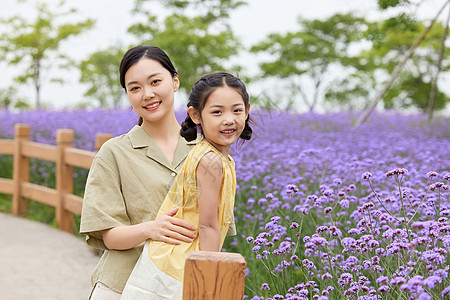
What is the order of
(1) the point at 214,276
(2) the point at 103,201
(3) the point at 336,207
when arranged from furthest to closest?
1. (3) the point at 336,207
2. (2) the point at 103,201
3. (1) the point at 214,276

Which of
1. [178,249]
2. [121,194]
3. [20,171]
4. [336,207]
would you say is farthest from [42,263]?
[178,249]

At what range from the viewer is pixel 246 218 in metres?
4.29

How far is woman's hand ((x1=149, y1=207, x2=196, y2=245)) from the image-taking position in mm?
1756

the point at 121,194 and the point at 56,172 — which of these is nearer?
the point at 121,194

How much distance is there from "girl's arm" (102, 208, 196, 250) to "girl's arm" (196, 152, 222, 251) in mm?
60

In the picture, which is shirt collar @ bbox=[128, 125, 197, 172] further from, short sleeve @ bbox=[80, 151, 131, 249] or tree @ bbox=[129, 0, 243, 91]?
tree @ bbox=[129, 0, 243, 91]

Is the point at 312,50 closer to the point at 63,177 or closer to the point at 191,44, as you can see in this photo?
the point at 191,44

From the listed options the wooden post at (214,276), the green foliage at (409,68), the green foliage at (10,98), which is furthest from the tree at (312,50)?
the wooden post at (214,276)

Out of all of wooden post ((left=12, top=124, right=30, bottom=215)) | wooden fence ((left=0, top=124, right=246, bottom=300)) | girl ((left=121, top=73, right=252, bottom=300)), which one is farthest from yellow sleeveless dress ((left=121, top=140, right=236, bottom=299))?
wooden post ((left=12, top=124, right=30, bottom=215))

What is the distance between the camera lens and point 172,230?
1.77 meters

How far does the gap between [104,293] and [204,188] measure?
28.4 inches

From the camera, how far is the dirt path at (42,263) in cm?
463

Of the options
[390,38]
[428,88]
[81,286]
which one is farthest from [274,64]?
[81,286]

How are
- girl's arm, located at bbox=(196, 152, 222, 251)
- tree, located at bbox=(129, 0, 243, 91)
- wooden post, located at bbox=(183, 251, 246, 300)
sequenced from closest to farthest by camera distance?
wooden post, located at bbox=(183, 251, 246, 300), girl's arm, located at bbox=(196, 152, 222, 251), tree, located at bbox=(129, 0, 243, 91)
